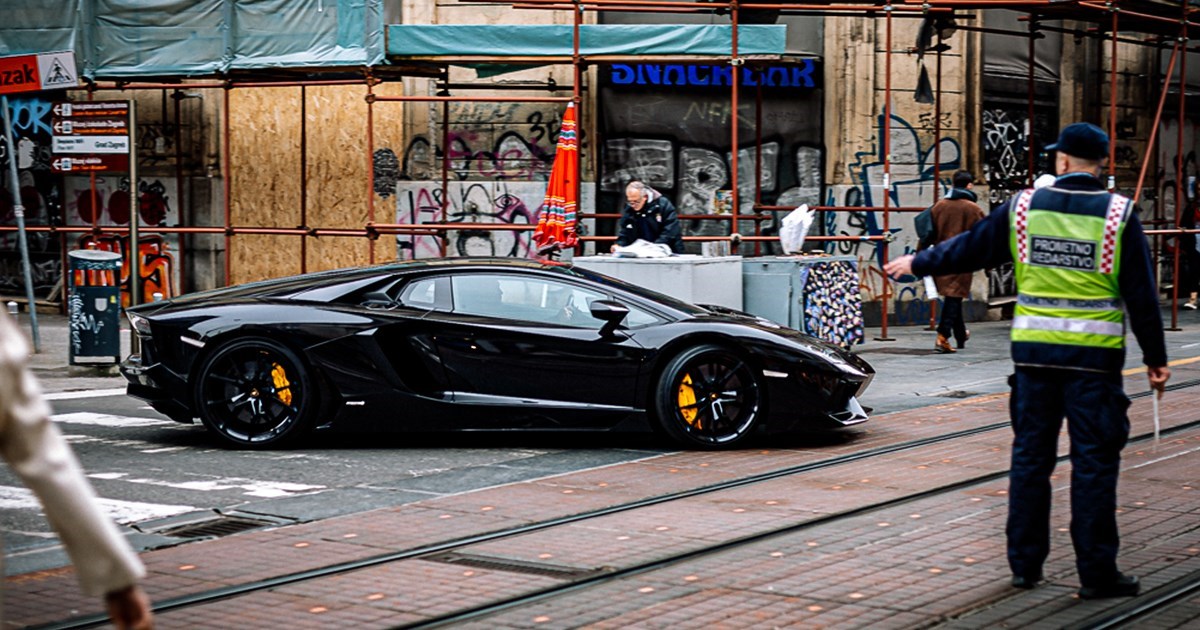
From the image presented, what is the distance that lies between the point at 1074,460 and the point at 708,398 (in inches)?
168

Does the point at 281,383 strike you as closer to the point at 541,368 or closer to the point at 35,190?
the point at 541,368

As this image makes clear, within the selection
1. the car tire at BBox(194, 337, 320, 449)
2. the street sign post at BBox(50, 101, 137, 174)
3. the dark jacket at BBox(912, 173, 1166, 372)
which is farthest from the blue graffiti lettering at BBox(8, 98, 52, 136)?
the dark jacket at BBox(912, 173, 1166, 372)

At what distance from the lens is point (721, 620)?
19.2ft

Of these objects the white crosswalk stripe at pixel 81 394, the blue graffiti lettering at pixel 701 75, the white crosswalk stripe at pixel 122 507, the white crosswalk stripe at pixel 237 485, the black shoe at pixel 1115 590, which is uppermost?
the blue graffiti lettering at pixel 701 75

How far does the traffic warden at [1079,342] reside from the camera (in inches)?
239

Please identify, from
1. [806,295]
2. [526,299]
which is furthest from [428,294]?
[806,295]

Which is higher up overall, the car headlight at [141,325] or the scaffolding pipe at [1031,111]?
the scaffolding pipe at [1031,111]

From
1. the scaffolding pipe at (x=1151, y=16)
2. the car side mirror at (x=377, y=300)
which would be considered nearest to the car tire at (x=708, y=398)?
the car side mirror at (x=377, y=300)

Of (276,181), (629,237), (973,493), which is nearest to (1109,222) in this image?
(973,493)

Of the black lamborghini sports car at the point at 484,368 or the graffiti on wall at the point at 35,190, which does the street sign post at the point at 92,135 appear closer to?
the black lamborghini sports car at the point at 484,368

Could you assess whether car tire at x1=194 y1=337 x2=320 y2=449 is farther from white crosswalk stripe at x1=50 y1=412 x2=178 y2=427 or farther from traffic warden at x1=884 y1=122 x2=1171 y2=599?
traffic warden at x1=884 y1=122 x2=1171 y2=599

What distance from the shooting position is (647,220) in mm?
15086

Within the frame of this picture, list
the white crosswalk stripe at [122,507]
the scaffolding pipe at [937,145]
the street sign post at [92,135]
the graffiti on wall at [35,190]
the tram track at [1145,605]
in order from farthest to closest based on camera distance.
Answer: the graffiti on wall at [35,190] → the scaffolding pipe at [937,145] → the street sign post at [92,135] → the white crosswalk stripe at [122,507] → the tram track at [1145,605]

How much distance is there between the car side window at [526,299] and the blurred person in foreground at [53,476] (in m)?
7.48
